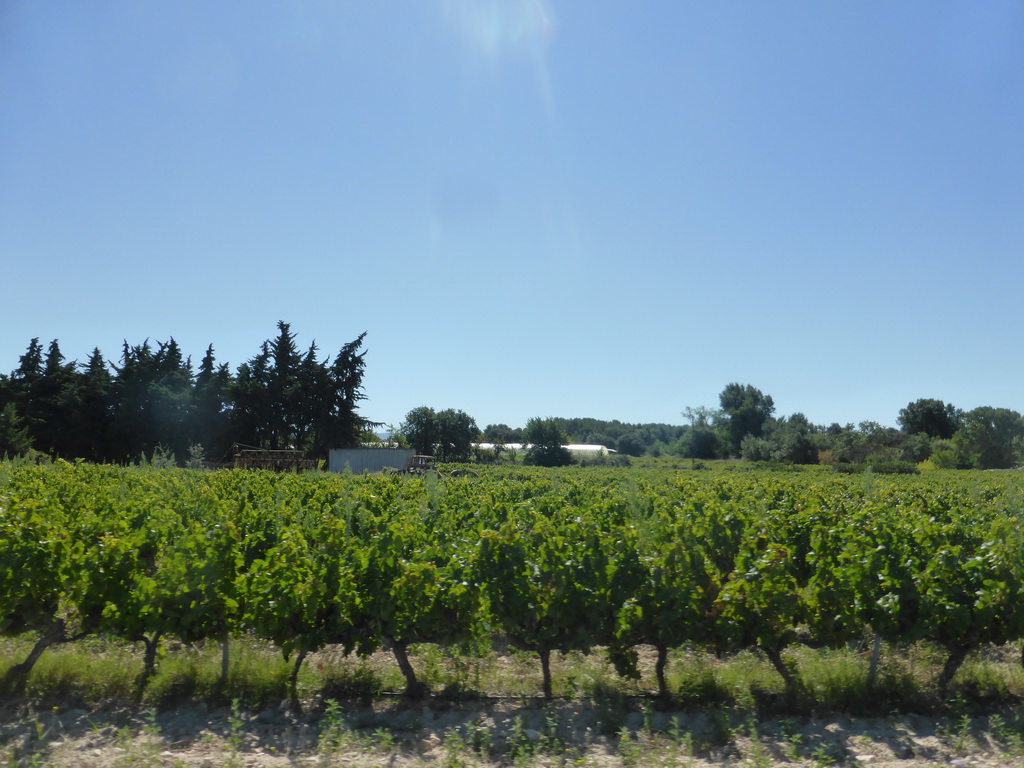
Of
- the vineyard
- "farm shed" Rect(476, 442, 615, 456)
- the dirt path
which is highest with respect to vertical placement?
"farm shed" Rect(476, 442, 615, 456)

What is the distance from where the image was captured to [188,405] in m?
44.1

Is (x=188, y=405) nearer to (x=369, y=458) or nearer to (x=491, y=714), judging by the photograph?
(x=369, y=458)

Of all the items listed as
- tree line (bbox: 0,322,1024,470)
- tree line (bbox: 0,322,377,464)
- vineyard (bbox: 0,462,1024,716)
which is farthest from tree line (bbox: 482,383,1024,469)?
vineyard (bbox: 0,462,1024,716)

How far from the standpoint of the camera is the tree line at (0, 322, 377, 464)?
4347 centimetres

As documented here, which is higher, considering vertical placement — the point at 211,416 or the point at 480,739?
the point at 211,416

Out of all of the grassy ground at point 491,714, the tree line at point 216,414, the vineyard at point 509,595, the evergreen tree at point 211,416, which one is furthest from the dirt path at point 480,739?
the evergreen tree at point 211,416

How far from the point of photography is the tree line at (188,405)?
4347 centimetres

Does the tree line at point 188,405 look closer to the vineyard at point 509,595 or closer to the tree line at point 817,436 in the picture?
the tree line at point 817,436

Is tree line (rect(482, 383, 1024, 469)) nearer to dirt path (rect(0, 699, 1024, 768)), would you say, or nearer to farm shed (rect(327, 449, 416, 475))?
farm shed (rect(327, 449, 416, 475))

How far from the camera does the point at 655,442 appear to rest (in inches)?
4355

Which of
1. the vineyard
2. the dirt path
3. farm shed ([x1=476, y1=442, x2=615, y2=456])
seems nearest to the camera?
the dirt path

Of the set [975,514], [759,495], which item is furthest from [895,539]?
[759,495]

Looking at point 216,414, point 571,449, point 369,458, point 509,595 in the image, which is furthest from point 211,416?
point 509,595

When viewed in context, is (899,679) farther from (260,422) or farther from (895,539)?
(260,422)
